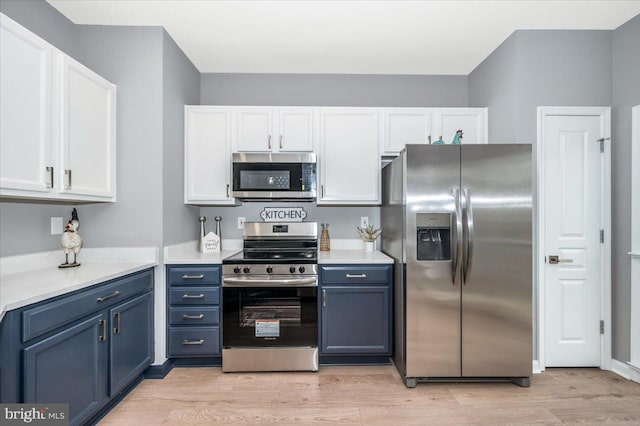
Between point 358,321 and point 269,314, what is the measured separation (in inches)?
28.5

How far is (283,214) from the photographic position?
3451 mm

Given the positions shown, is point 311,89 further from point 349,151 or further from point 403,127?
point 403,127

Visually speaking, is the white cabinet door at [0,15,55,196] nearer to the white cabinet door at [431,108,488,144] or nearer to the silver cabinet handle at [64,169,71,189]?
the silver cabinet handle at [64,169,71,189]

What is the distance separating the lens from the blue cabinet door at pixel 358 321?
106 inches

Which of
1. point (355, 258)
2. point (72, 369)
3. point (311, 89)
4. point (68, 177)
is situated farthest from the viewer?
point (311, 89)

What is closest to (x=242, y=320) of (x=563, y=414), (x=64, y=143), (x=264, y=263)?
(x=264, y=263)

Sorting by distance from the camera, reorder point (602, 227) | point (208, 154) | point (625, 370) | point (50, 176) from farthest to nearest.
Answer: point (208, 154) < point (602, 227) < point (625, 370) < point (50, 176)

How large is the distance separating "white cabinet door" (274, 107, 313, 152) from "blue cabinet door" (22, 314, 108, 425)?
199cm

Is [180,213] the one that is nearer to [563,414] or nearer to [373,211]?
[373,211]

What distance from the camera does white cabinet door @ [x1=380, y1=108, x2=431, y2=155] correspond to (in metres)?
3.12

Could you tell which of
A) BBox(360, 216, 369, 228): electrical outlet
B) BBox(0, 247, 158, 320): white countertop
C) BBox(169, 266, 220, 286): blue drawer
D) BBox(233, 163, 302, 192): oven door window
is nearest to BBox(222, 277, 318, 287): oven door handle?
BBox(169, 266, 220, 286): blue drawer

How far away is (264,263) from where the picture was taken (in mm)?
2650

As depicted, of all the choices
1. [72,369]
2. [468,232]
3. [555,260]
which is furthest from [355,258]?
[72,369]

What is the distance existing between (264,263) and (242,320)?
488 mm
